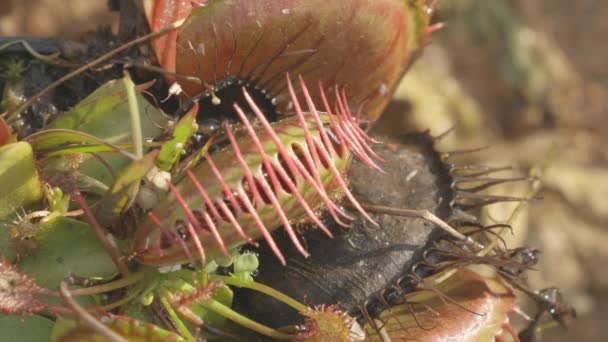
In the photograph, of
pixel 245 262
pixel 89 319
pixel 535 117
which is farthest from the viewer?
pixel 535 117

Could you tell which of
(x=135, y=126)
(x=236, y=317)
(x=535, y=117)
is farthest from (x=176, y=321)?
(x=535, y=117)

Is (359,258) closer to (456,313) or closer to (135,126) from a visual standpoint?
(456,313)

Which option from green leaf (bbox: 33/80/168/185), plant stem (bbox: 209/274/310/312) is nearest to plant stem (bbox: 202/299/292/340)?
plant stem (bbox: 209/274/310/312)

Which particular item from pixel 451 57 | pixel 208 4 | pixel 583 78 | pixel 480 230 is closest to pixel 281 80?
pixel 208 4

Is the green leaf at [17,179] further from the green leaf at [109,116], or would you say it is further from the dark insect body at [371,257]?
the dark insect body at [371,257]

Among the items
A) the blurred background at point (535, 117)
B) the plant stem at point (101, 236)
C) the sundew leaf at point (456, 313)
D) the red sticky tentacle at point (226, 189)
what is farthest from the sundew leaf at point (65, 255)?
the blurred background at point (535, 117)

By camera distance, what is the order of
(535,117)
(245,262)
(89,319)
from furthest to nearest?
(535,117) → (245,262) → (89,319)

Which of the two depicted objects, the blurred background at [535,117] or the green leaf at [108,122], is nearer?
the green leaf at [108,122]
